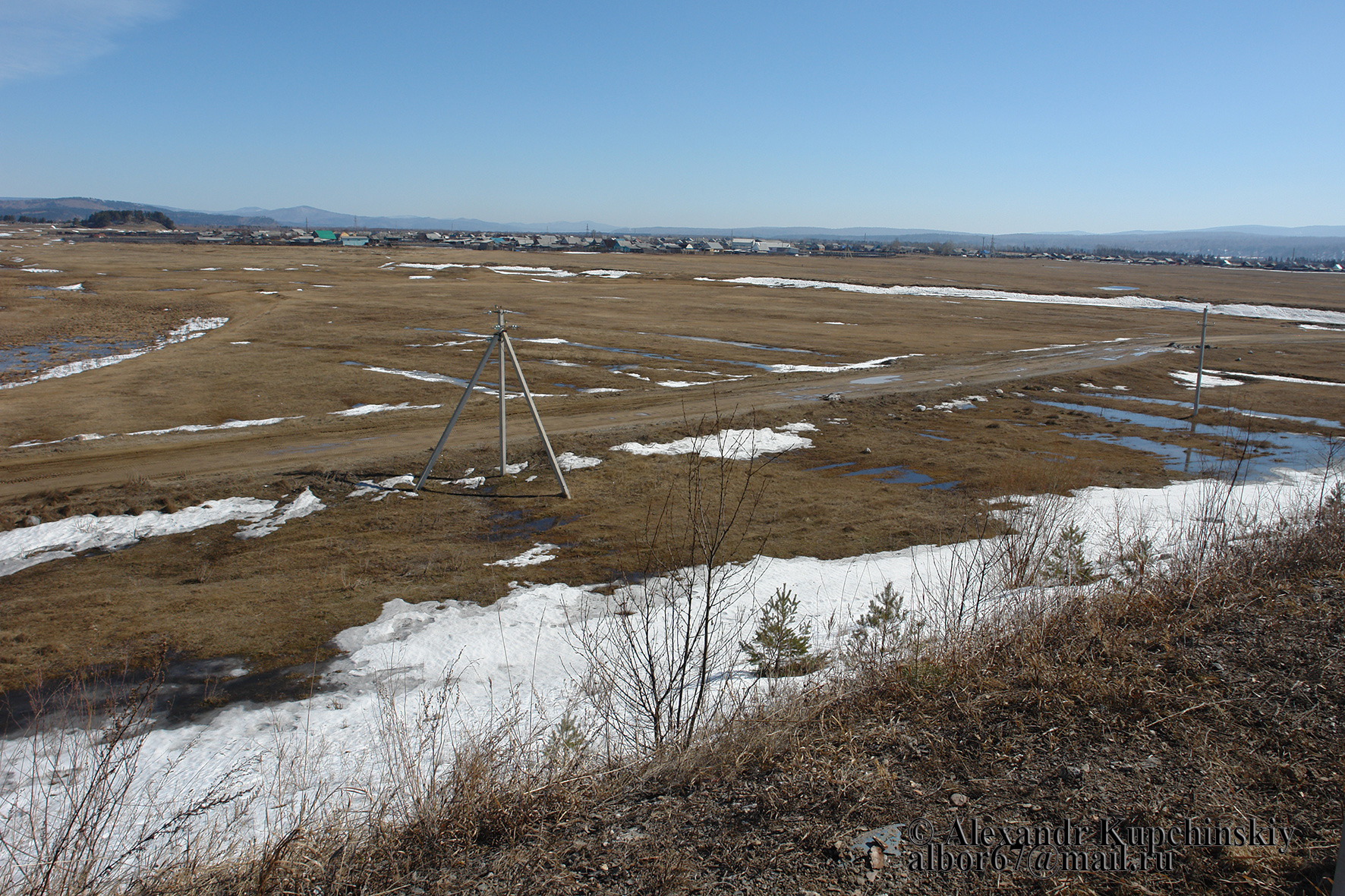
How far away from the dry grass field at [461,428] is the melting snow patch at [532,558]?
180mm

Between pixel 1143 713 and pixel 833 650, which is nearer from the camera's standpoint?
pixel 1143 713

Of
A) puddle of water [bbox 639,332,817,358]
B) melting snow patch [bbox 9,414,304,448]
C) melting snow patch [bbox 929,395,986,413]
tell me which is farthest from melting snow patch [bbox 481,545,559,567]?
puddle of water [bbox 639,332,817,358]

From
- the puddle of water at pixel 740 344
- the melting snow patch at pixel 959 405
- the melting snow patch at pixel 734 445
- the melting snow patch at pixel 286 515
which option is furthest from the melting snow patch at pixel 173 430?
the puddle of water at pixel 740 344

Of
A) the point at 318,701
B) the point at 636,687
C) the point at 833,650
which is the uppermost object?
the point at 636,687

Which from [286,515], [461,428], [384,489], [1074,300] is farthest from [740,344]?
[1074,300]

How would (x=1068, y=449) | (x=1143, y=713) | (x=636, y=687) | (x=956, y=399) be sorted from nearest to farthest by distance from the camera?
(x=1143, y=713) < (x=636, y=687) < (x=1068, y=449) < (x=956, y=399)

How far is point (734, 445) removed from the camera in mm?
17422

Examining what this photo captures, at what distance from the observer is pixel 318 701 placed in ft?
26.7

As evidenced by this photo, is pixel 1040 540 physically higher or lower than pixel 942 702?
lower

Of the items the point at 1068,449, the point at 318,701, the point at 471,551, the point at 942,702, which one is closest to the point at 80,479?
the point at 471,551

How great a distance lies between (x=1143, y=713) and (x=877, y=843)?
2.04 meters

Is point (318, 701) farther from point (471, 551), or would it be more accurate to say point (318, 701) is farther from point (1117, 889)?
point (1117, 889)

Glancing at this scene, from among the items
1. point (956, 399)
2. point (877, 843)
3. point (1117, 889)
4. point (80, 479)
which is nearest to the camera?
point (1117, 889)

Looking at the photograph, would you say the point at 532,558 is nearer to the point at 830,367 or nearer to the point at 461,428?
the point at 461,428
